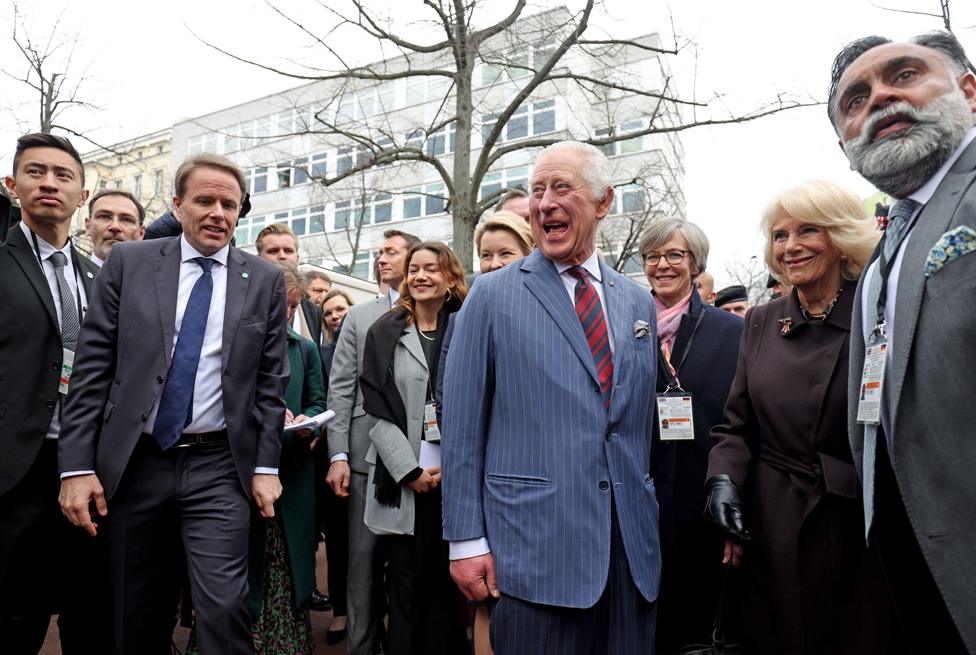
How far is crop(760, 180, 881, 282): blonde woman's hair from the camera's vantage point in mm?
2445

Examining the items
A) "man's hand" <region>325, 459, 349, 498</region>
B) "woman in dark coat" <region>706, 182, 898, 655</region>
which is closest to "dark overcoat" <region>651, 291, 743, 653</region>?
"woman in dark coat" <region>706, 182, 898, 655</region>

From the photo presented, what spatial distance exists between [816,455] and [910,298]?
2.96ft

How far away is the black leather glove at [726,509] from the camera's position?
2.41m

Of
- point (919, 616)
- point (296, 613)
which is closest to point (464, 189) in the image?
point (296, 613)

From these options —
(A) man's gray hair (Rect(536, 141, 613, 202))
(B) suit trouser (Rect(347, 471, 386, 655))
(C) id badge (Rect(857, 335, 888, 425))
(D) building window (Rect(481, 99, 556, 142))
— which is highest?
(D) building window (Rect(481, 99, 556, 142))

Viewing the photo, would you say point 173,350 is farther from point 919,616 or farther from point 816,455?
point 919,616

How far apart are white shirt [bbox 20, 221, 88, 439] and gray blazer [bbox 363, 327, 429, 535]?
1.40 metres

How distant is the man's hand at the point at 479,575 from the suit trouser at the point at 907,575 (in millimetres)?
1092

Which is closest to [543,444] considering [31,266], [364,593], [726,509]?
[726,509]

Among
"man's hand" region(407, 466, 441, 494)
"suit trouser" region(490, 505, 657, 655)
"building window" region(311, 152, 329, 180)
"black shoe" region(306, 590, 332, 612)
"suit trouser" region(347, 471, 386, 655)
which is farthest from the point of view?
"building window" region(311, 152, 329, 180)

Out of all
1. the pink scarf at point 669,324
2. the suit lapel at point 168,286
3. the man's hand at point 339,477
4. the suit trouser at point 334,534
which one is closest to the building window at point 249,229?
the suit trouser at point 334,534

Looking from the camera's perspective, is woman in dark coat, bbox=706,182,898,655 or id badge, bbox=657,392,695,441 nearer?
woman in dark coat, bbox=706,182,898,655

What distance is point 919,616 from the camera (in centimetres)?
177

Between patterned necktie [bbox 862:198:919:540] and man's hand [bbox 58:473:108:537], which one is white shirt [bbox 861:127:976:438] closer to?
patterned necktie [bbox 862:198:919:540]
